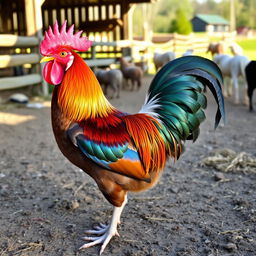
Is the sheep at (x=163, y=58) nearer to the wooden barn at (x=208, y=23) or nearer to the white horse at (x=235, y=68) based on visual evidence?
the white horse at (x=235, y=68)

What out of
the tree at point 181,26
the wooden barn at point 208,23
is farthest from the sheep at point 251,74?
the wooden barn at point 208,23

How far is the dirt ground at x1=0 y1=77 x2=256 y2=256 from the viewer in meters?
2.72

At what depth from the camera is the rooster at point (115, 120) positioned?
7.85 ft

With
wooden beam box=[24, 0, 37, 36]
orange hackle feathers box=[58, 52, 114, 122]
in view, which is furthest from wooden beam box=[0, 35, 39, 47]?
orange hackle feathers box=[58, 52, 114, 122]

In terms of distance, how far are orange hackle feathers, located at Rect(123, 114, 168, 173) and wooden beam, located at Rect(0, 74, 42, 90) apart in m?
6.04

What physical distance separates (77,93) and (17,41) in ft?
21.0

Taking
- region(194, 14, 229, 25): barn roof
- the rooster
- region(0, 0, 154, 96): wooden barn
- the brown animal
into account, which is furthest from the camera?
region(194, 14, 229, 25): barn roof

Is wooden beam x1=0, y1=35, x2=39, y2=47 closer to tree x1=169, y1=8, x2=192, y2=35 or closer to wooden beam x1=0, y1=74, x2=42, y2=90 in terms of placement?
wooden beam x1=0, y1=74, x2=42, y2=90

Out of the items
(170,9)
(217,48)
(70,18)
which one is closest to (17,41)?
(70,18)

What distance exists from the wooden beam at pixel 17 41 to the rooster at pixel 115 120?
582 centimetres

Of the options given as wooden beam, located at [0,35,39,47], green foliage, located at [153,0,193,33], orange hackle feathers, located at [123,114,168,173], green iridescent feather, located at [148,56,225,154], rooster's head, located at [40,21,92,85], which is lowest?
orange hackle feathers, located at [123,114,168,173]

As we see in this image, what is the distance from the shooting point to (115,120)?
8.28ft

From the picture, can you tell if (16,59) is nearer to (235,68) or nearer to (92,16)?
(235,68)

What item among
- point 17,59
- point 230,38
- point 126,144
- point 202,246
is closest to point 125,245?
point 202,246
